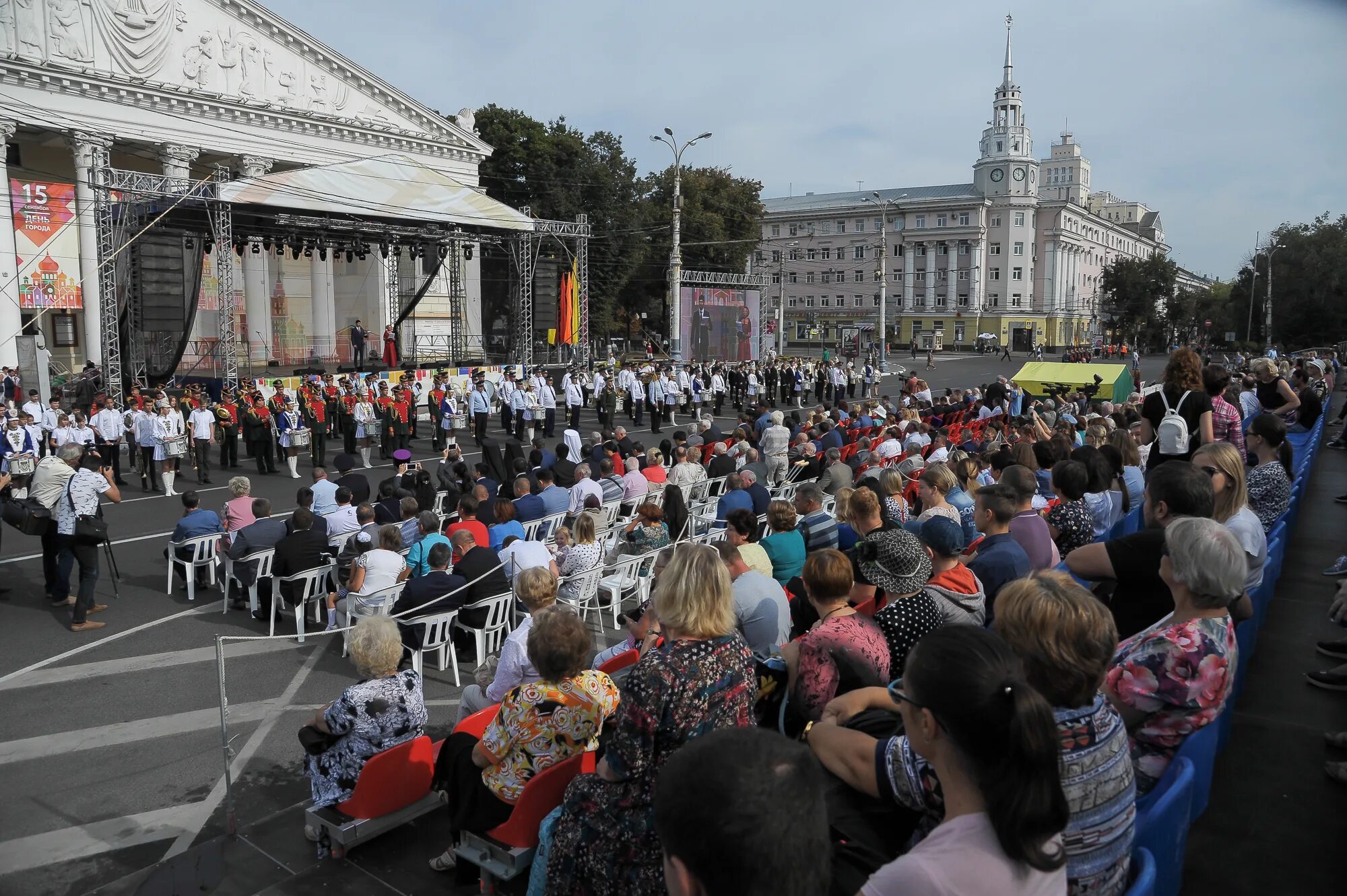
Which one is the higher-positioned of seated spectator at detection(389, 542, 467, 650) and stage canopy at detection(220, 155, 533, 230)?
stage canopy at detection(220, 155, 533, 230)

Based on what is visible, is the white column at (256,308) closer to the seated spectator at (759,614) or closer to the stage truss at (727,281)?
the stage truss at (727,281)

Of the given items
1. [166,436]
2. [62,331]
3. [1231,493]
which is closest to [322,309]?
[62,331]

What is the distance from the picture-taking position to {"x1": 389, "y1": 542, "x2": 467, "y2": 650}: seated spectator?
274 inches

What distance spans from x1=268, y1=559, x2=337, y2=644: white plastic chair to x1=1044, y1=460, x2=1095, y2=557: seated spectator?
20.1 feet

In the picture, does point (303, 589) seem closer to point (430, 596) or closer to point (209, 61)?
point (430, 596)


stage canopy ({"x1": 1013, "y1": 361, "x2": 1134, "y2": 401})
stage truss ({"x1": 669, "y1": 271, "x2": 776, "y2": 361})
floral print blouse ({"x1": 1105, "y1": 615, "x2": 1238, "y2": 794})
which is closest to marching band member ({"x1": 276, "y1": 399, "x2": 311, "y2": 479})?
floral print blouse ({"x1": 1105, "y1": 615, "x2": 1238, "y2": 794})

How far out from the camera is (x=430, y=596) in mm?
6996

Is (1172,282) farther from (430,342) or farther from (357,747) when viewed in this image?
(357,747)

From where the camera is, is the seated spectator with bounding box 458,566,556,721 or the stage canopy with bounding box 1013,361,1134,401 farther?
the stage canopy with bounding box 1013,361,1134,401

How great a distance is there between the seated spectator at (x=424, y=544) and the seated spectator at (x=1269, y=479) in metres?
6.13

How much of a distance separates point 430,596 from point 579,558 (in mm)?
1291

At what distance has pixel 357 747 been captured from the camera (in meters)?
4.41

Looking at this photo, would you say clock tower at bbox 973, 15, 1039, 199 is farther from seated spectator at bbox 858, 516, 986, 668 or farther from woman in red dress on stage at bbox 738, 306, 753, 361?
seated spectator at bbox 858, 516, 986, 668

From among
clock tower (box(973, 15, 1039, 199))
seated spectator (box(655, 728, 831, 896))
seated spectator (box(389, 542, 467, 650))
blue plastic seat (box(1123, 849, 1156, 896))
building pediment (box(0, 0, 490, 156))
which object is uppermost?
clock tower (box(973, 15, 1039, 199))
